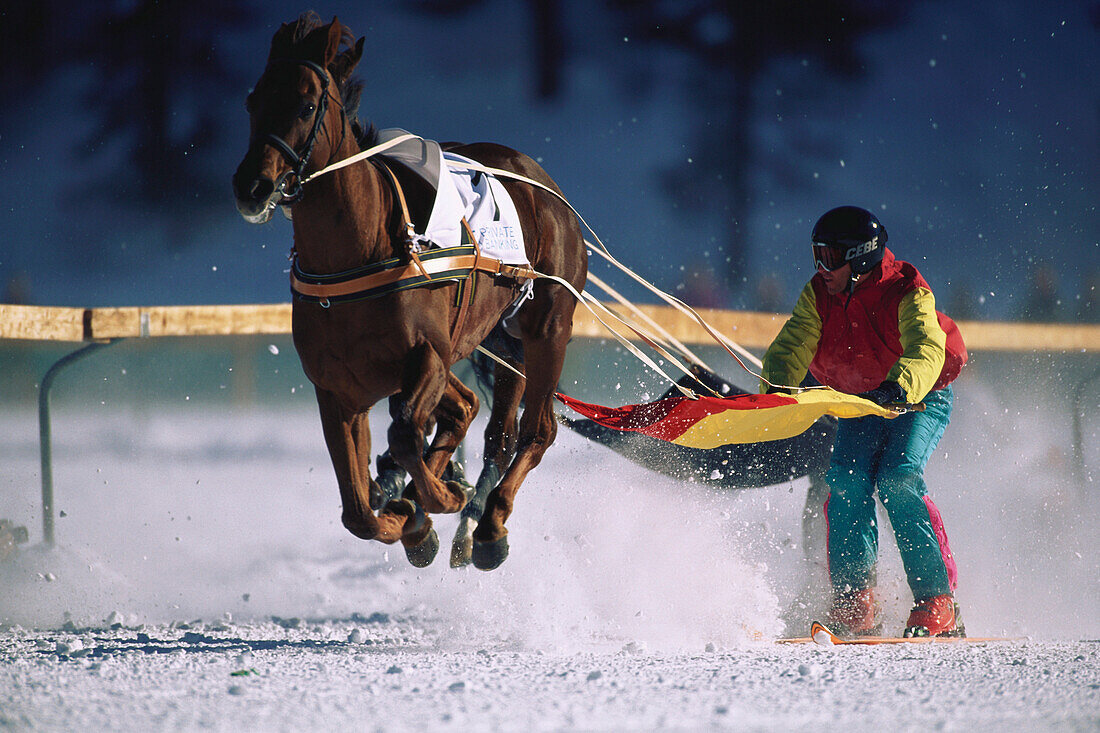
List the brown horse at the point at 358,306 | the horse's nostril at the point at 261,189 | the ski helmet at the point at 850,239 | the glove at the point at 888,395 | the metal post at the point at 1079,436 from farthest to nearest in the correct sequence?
the metal post at the point at 1079,436 < the ski helmet at the point at 850,239 < the glove at the point at 888,395 < the brown horse at the point at 358,306 < the horse's nostril at the point at 261,189

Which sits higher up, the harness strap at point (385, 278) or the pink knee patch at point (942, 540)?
the harness strap at point (385, 278)

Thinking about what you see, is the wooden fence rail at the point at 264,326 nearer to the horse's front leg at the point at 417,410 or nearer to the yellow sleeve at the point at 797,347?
the yellow sleeve at the point at 797,347

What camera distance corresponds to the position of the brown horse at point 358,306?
7.65 ft

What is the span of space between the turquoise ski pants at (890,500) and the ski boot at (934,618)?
3cm

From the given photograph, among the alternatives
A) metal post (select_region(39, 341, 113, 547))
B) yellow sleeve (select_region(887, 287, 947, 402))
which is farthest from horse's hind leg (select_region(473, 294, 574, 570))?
metal post (select_region(39, 341, 113, 547))

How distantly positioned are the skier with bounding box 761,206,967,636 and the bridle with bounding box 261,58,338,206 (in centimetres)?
171

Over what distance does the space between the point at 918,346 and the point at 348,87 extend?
195 cm

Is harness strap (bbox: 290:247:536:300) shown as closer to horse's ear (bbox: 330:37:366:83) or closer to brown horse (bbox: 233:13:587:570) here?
brown horse (bbox: 233:13:587:570)

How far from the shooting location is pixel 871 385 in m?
3.38

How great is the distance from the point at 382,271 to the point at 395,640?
1514 millimetres

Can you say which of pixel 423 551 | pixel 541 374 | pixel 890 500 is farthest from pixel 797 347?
pixel 423 551

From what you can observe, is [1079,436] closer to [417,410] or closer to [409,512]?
[409,512]

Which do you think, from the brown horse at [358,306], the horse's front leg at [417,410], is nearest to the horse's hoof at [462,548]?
the brown horse at [358,306]

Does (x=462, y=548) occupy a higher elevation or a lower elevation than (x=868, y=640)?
higher
